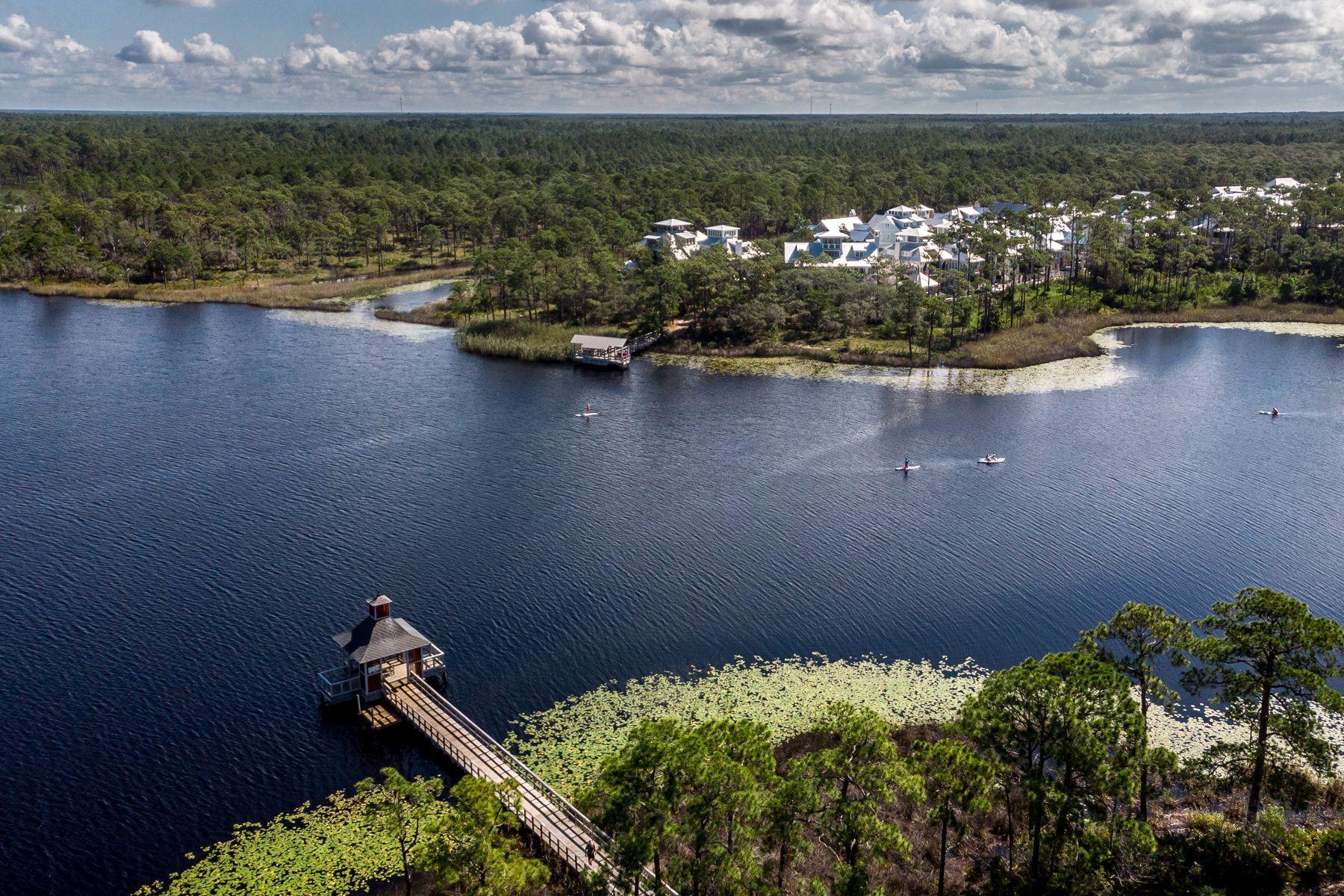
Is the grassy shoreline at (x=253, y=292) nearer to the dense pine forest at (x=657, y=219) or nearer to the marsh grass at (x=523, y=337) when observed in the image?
the dense pine forest at (x=657, y=219)

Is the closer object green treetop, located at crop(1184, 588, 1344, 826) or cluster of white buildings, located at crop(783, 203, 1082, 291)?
green treetop, located at crop(1184, 588, 1344, 826)

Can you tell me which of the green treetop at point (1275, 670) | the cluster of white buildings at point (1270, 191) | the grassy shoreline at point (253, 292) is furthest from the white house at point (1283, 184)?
the green treetop at point (1275, 670)

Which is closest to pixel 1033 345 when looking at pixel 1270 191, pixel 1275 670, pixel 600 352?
pixel 600 352

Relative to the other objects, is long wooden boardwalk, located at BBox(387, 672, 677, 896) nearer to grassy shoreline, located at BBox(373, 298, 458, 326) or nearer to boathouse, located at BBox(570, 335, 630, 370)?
boathouse, located at BBox(570, 335, 630, 370)

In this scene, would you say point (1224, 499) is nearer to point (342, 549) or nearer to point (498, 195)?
point (342, 549)

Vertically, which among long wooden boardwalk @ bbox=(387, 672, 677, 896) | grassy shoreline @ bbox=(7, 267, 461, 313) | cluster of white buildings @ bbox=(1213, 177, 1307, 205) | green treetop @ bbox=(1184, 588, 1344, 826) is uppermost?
cluster of white buildings @ bbox=(1213, 177, 1307, 205)

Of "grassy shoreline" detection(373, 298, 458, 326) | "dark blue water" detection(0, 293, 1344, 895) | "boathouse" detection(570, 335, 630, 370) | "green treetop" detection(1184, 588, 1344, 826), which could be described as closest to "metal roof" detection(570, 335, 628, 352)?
"boathouse" detection(570, 335, 630, 370)

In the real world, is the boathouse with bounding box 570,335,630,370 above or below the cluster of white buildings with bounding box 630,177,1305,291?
below
